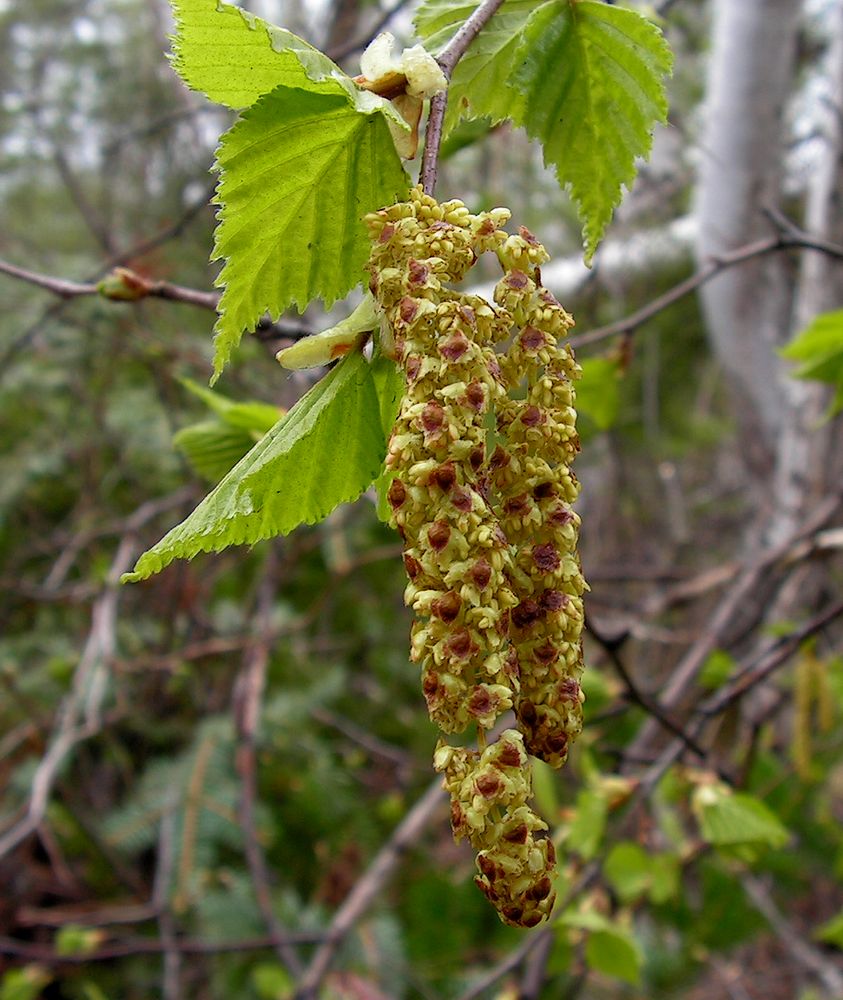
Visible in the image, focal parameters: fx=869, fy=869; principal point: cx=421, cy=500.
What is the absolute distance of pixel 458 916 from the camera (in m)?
2.57

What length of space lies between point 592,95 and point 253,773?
163 cm

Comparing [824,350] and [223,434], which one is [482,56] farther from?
[824,350]

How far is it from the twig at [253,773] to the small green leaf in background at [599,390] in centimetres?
99

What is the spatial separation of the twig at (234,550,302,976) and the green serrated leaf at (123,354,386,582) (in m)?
1.33

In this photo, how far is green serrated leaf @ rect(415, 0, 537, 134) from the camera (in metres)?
0.73

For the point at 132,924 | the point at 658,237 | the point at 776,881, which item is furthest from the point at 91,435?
the point at 776,881

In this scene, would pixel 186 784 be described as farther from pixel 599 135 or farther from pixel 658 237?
pixel 658 237

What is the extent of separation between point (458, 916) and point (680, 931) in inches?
26.6

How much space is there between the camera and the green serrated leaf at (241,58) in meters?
0.55

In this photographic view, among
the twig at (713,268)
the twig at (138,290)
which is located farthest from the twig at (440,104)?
the twig at (713,268)

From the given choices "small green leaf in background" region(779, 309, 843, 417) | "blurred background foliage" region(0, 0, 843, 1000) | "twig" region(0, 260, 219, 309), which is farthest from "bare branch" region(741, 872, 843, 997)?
"twig" region(0, 260, 219, 309)

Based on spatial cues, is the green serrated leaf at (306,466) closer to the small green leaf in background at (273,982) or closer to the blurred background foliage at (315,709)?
the blurred background foliage at (315,709)

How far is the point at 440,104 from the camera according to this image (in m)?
0.58

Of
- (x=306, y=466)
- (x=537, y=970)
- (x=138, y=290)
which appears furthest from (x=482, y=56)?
(x=537, y=970)
